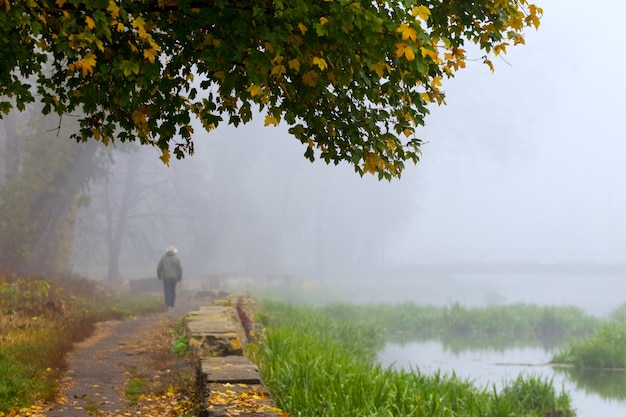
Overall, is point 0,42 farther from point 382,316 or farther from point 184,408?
point 382,316

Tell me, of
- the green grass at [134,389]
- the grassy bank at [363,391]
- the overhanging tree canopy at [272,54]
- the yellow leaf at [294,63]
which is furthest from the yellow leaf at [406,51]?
the green grass at [134,389]

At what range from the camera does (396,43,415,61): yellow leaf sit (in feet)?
13.7

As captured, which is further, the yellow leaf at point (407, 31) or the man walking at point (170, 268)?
the man walking at point (170, 268)

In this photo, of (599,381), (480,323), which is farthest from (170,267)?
(480,323)

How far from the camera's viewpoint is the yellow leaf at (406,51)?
13.7ft

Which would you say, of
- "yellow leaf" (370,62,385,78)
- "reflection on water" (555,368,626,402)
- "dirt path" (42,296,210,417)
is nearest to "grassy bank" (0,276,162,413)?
"dirt path" (42,296,210,417)

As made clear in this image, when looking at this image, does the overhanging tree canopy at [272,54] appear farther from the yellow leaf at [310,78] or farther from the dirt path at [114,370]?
the dirt path at [114,370]

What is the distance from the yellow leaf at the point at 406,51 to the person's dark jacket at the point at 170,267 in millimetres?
14869

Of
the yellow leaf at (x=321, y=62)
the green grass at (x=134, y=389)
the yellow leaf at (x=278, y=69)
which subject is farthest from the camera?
the green grass at (x=134, y=389)

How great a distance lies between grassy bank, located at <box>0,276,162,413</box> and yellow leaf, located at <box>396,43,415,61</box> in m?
4.29

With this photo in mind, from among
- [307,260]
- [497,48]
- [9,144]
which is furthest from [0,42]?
[307,260]

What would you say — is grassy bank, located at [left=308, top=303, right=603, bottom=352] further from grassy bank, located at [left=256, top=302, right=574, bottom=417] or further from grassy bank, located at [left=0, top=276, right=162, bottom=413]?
grassy bank, located at [left=256, top=302, right=574, bottom=417]

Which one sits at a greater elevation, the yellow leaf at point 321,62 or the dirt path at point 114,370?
the yellow leaf at point 321,62

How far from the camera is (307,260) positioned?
59.9 m
